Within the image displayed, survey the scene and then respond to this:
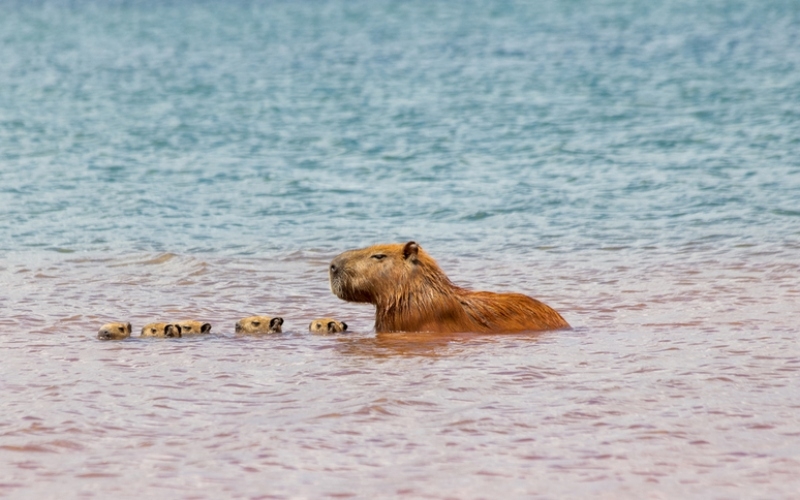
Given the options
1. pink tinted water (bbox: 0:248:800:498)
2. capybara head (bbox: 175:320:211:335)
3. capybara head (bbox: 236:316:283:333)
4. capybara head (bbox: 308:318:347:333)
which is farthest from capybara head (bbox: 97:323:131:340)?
capybara head (bbox: 308:318:347:333)

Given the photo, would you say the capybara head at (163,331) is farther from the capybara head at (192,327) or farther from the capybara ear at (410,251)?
the capybara ear at (410,251)

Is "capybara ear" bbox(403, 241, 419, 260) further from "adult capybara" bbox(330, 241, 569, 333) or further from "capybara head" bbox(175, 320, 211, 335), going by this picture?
"capybara head" bbox(175, 320, 211, 335)

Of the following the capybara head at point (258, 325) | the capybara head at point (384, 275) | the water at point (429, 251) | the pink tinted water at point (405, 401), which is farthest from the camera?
the capybara head at point (384, 275)

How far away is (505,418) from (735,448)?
1.26m

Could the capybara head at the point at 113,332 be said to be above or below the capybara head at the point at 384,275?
below

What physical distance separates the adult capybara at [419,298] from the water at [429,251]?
245 mm

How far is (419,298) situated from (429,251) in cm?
423

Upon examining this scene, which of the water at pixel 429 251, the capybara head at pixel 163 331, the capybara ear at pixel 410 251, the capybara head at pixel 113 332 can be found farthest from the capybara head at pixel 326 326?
the capybara head at pixel 113 332

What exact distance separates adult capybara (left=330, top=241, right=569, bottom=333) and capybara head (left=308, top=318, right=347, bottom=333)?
0.31 m

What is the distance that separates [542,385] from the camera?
7.67m

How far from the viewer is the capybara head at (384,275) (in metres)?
9.80

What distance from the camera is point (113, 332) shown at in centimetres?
923

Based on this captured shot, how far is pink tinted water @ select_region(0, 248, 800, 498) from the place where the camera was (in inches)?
235

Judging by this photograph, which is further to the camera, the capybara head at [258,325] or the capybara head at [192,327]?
the capybara head at [258,325]
